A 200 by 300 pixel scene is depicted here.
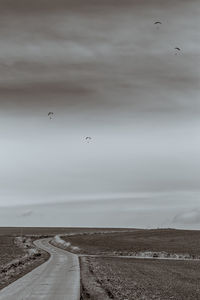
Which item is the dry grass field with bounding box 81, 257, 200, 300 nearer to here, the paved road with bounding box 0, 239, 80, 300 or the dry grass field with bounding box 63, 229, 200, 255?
the paved road with bounding box 0, 239, 80, 300

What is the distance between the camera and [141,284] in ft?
137

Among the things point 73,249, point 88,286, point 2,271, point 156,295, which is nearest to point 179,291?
point 156,295

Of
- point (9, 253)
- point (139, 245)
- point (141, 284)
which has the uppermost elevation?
point (139, 245)

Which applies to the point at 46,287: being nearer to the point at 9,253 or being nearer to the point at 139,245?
the point at 9,253

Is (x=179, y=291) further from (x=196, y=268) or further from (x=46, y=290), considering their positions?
(x=196, y=268)

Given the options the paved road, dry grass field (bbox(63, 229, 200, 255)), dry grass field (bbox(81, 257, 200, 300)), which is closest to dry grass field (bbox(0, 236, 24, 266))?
dry grass field (bbox(63, 229, 200, 255))

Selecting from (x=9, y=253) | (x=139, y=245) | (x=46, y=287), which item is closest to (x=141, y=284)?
(x=46, y=287)

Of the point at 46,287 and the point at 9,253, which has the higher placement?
the point at 9,253

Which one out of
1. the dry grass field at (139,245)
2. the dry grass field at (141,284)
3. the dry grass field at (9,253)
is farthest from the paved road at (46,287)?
the dry grass field at (139,245)

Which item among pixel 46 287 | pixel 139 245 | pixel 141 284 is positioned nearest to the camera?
pixel 46 287

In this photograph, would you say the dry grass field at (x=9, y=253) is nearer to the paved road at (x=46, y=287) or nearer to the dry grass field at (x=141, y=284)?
the paved road at (x=46, y=287)

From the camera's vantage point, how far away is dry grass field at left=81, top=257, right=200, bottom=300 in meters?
34.5

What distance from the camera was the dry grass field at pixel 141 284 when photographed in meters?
34.5

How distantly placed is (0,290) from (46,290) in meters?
3.42
